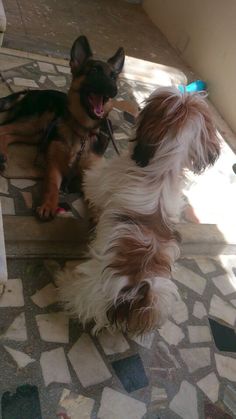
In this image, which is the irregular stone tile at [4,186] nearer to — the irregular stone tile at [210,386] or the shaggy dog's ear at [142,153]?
the shaggy dog's ear at [142,153]

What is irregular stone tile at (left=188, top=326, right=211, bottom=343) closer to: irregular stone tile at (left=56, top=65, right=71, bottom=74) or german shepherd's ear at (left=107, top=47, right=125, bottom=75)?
german shepherd's ear at (left=107, top=47, right=125, bottom=75)

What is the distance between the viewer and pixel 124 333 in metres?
2.48

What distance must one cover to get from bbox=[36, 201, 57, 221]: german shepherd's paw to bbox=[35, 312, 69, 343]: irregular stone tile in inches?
25.8

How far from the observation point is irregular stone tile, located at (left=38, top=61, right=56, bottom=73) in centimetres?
449

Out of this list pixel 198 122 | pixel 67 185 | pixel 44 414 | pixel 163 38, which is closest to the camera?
pixel 44 414

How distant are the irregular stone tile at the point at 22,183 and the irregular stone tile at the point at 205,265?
139 cm

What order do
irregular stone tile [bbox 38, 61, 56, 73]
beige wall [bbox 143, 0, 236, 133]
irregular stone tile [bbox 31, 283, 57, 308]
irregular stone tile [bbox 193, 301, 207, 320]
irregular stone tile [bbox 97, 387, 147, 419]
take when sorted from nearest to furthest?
irregular stone tile [bbox 97, 387, 147, 419], irregular stone tile [bbox 31, 283, 57, 308], irregular stone tile [bbox 193, 301, 207, 320], irregular stone tile [bbox 38, 61, 56, 73], beige wall [bbox 143, 0, 236, 133]

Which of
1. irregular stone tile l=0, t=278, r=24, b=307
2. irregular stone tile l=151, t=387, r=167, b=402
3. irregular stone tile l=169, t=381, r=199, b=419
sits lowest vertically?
irregular stone tile l=0, t=278, r=24, b=307

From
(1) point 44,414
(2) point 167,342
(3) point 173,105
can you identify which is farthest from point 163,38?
(1) point 44,414

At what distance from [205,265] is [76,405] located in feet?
5.07

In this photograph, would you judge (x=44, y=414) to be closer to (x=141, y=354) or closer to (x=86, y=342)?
(x=86, y=342)

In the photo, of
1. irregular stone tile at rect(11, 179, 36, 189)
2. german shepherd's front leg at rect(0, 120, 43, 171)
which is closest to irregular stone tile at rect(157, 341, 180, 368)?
irregular stone tile at rect(11, 179, 36, 189)

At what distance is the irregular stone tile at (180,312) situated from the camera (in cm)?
272

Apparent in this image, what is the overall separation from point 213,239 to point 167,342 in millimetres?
1051
